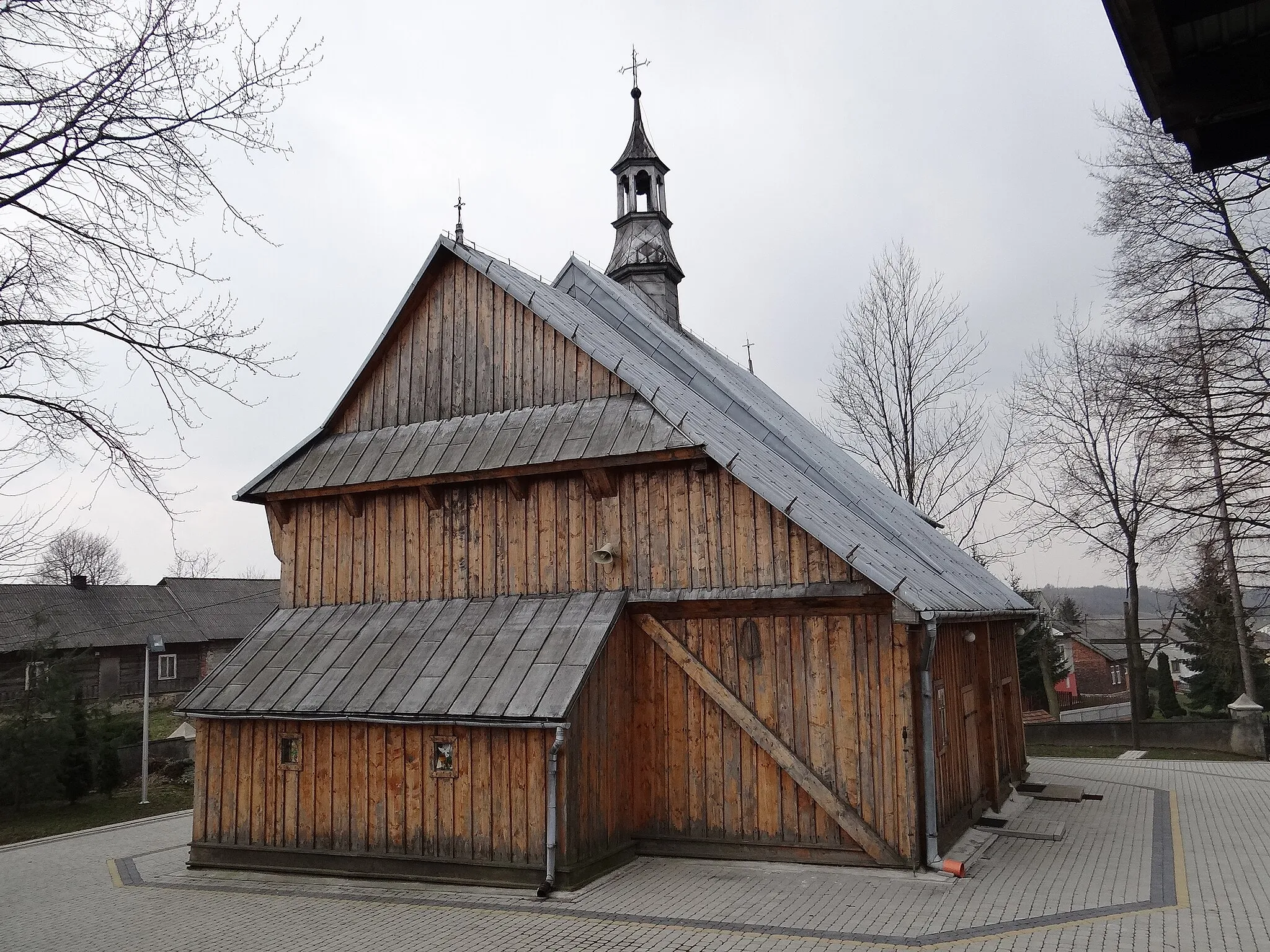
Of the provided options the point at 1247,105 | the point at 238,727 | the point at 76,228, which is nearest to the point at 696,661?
the point at 238,727

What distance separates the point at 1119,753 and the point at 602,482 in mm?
17432

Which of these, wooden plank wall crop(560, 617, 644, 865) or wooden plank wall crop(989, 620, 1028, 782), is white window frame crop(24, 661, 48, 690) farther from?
wooden plank wall crop(989, 620, 1028, 782)

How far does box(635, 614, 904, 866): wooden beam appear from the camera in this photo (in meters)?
10.1

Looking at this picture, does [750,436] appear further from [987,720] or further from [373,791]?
[373,791]

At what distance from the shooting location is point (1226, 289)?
1438cm

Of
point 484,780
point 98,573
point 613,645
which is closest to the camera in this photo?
point 484,780

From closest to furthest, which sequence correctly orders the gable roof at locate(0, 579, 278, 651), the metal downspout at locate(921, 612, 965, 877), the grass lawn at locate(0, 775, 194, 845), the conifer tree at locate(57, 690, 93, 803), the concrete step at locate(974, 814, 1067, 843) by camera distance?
the metal downspout at locate(921, 612, 965, 877) < the concrete step at locate(974, 814, 1067, 843) < the grass lawn at locate(0, 775, 194, 845) < the conifer tree at locate(57, 690, 93, 803) < the gable roof at locate(0, 579, 278, 651)

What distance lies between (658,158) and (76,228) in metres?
15.4

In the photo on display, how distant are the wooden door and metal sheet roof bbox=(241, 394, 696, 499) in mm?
5647

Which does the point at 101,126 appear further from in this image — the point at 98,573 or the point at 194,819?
the point at 98,573

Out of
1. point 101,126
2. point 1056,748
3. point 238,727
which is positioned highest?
point 101,126

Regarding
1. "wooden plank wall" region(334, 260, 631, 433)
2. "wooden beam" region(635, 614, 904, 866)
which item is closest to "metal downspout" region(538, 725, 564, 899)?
"wooden beam" region(635, 614, 904, 866)

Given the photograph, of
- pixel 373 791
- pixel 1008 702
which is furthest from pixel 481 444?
pixel 1008 702

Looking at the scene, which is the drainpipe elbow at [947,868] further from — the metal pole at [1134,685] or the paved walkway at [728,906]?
the metal pole at [1134,685]
